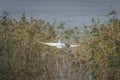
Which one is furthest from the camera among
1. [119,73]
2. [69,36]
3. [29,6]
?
[29,6]

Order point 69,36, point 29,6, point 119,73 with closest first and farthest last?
point 119,73
point 69,36
point 29,6

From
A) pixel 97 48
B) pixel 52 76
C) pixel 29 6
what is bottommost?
pixel 52 76

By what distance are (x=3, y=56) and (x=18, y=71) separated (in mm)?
306

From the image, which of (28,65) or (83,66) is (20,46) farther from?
(83,66)

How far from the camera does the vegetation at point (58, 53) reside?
5070 millimetres

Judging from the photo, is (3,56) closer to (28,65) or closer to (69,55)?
(28,65)

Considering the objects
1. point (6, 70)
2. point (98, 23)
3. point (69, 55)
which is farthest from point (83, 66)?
point (6, 70)

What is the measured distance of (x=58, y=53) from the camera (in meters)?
5.34

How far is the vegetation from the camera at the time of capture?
16.6ft

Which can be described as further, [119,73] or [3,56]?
[3,56]

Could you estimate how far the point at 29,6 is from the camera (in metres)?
8.37

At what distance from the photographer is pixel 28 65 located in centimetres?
540

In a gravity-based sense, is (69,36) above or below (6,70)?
above

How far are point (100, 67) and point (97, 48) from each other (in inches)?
9.9
